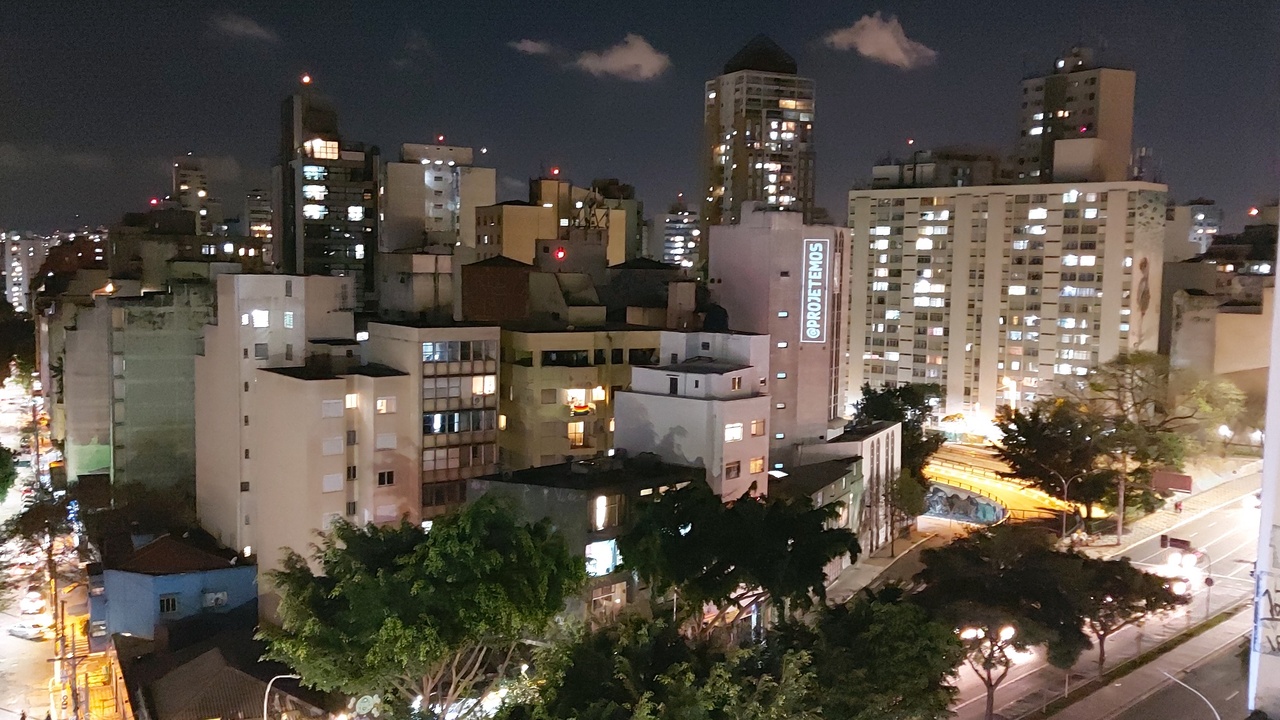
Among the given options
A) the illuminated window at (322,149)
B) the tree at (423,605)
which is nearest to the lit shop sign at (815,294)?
the tree at (423,605)

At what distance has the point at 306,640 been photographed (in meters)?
15.2

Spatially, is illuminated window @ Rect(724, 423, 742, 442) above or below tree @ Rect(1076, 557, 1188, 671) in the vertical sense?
above

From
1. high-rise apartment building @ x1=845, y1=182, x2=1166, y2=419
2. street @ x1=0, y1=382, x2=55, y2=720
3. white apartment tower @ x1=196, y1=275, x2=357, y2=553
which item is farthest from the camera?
high-rise apartment building @ x1=845, y1=182, x2=1166, y2=419

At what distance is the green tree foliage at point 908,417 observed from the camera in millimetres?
42062

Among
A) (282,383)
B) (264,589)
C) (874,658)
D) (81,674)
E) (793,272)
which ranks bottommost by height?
(81,674)

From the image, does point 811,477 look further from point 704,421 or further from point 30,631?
point 30,631

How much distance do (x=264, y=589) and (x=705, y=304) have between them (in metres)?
19.7

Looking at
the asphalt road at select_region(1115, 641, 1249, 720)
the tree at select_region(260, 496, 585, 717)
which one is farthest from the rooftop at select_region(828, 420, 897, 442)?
the tree at select_region(260, 496, 585, 717)

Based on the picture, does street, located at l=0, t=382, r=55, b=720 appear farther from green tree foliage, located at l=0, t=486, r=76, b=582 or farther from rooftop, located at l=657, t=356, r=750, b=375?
rooftop, located at l=657, t=356, r=750, b=375

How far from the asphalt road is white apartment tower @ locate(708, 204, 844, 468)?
17.2m

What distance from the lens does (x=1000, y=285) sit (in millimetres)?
56656

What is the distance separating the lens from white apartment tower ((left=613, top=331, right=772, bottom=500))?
26219 millimetres

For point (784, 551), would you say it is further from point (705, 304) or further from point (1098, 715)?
point (705, 304)

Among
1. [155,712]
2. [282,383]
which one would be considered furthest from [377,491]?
[155,712]
